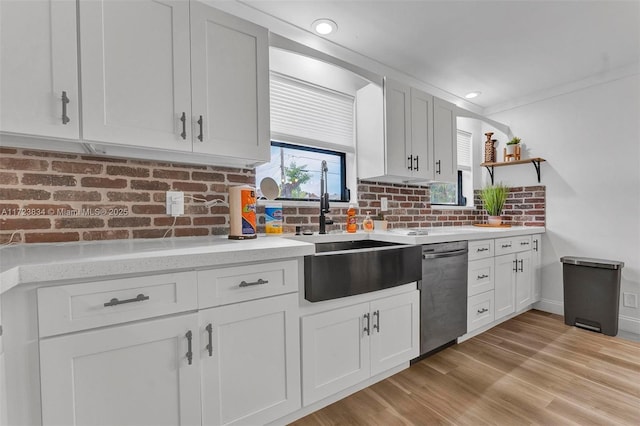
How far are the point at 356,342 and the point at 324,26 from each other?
220 cm

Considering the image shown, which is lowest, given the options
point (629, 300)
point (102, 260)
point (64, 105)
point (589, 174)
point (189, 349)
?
point (629, 300)

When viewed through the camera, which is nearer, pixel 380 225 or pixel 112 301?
pixel 112 301

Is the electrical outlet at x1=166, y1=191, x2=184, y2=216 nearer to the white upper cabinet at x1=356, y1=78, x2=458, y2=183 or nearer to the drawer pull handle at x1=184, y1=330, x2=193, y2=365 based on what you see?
the drawer pull handle at x1=184, y1=330, x2=193, y2=365

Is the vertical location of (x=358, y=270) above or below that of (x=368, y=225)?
below

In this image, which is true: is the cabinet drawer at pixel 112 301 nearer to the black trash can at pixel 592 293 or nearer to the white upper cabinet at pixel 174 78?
the white upper cabinet at pixel 174 78

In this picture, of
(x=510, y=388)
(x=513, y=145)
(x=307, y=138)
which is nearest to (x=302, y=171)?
(x=307, y=138)

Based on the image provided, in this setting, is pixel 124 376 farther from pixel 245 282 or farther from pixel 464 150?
pixel 464 150

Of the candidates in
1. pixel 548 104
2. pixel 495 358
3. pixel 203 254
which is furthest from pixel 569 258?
pixel 203 254

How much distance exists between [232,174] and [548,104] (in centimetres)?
357

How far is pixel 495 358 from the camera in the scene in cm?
224

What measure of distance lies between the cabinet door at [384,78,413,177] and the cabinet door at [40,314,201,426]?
1956 millimetres

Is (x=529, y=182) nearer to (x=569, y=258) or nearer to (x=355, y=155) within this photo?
(x=569, y=258)

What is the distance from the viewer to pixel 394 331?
1908mm

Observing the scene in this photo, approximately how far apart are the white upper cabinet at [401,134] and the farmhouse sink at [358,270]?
2.83 ft
